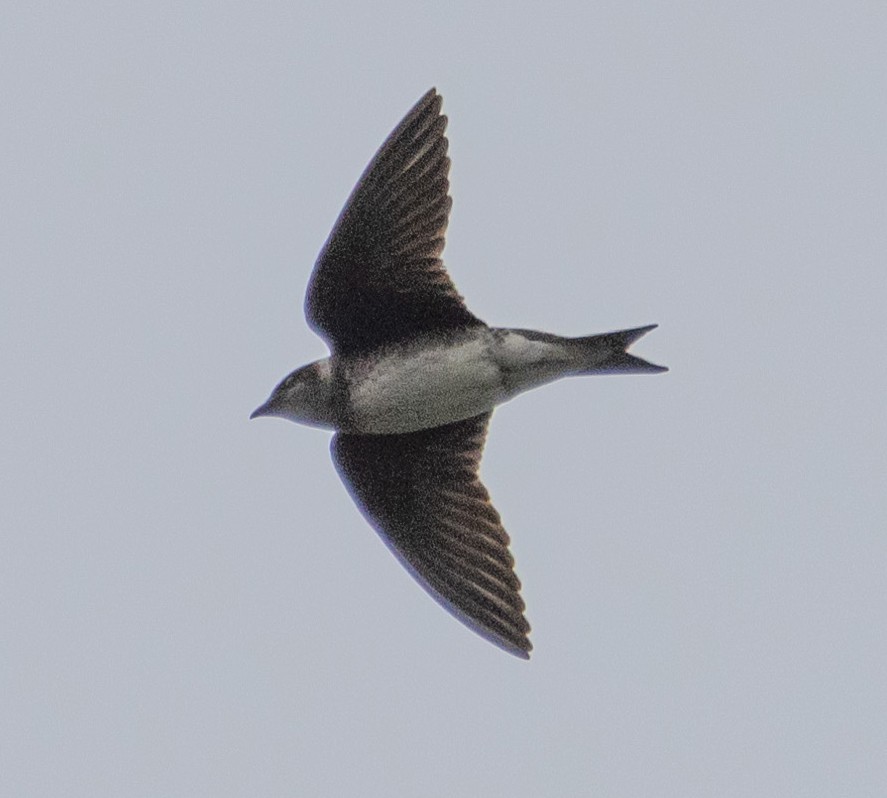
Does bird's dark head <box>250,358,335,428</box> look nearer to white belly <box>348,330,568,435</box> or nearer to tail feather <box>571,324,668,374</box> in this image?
white belly <box>348,330,568,435</box>

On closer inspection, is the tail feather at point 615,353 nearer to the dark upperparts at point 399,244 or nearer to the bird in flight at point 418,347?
the bird in flight at point 418,347

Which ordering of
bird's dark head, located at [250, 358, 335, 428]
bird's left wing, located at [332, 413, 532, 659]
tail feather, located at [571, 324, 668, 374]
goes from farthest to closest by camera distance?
1. bird's left wing, located at [332, 413, 532, 659]
2. bird's dark head, located at [250, 358, 335, 428]
3. tail feather, located at [571, 324, 668, 374]

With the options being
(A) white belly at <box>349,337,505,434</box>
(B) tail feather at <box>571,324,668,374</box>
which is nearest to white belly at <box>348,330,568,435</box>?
(A) white belly at <box>349,337,505,434</box>

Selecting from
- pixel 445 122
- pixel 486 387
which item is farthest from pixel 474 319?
pixel 445 122

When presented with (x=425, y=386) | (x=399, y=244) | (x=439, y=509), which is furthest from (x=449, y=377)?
(x=439, y=509)

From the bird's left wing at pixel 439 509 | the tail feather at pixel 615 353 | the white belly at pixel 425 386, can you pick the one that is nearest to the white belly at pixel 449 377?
the white belly at pixel 425 386
